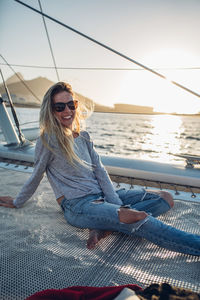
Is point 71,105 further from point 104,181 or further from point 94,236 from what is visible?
point 94,236

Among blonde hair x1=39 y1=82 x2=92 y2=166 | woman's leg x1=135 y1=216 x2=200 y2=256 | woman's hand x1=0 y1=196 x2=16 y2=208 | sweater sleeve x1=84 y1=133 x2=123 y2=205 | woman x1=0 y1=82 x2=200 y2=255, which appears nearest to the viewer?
woman's leg x1=135 y1=216 x2=200 y2=256

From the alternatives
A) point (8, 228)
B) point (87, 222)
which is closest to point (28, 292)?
point (87, 222)

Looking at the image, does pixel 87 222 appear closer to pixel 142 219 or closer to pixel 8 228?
pixel 142 219

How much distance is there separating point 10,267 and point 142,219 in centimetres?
80

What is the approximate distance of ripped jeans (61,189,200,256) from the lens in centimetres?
143

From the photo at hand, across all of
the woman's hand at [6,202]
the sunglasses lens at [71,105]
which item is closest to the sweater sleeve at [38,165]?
the woman's hand at [6,202]

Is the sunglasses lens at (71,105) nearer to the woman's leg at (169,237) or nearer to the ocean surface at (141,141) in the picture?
the woman's leg at (169,237)

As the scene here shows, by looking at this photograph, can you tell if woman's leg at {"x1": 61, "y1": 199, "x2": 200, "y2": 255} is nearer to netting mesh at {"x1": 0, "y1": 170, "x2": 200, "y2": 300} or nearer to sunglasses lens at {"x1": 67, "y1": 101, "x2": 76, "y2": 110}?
netting mesh at {"x1": 0, "y1": 170, "x2": 200, "y2": 300}

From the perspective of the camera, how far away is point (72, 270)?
1.33 meters

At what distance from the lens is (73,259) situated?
56.4 inches

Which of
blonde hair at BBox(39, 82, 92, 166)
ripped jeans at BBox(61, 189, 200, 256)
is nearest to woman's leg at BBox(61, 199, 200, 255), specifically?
ripped jeans at BBox(61, 189, 200, 256)

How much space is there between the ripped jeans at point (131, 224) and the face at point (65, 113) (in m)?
0.57

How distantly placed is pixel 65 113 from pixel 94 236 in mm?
887

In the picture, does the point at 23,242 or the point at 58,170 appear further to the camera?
the point at 58,170
